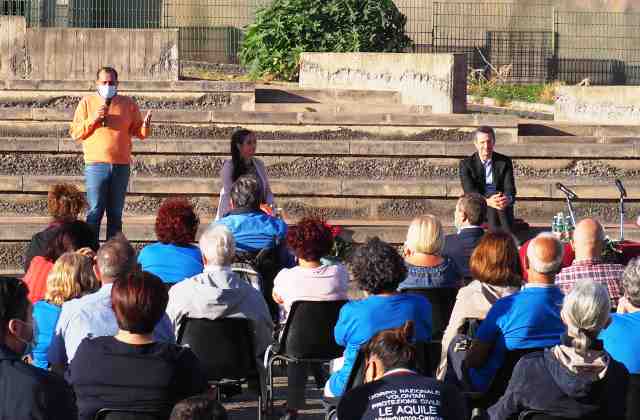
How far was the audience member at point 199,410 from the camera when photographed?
4.45 metres

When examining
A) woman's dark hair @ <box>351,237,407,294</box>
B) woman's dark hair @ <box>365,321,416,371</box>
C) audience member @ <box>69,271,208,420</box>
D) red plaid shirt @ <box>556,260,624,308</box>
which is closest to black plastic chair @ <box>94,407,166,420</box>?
audience member @ <box>69,271,208,420</box>

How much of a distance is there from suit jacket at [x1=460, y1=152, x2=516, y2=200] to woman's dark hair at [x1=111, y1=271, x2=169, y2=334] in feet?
21.5

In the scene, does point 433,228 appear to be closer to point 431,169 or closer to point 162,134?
point 431,169

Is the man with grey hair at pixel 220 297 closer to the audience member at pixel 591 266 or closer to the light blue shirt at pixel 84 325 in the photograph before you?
the light blue shirt at pixel 84 325

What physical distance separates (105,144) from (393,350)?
6.63 meters

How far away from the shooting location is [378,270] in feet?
22.1

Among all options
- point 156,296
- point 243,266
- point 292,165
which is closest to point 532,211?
point 292,165

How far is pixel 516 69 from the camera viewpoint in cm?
2623

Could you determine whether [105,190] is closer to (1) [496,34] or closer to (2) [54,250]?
(2) [54,250]

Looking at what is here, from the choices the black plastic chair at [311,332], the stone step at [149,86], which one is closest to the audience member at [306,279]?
the black plastic chair at [311,332]

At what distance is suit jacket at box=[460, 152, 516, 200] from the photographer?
11.7 m

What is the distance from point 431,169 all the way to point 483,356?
7.88 metres

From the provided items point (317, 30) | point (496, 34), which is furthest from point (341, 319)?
point (496, 34)

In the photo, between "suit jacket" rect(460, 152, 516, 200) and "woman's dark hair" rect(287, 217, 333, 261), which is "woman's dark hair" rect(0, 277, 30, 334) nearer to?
"woman's dark hair" rect(287, 217, 333, 261)
